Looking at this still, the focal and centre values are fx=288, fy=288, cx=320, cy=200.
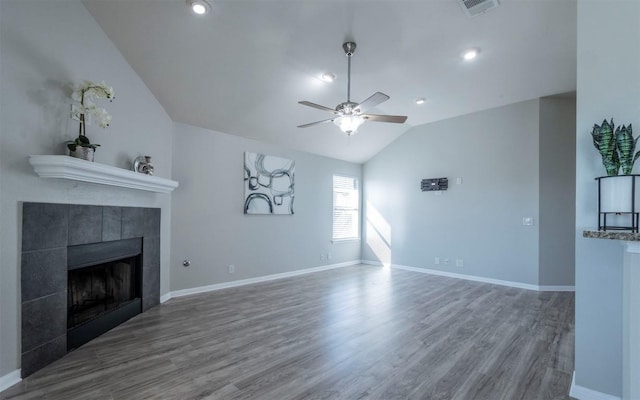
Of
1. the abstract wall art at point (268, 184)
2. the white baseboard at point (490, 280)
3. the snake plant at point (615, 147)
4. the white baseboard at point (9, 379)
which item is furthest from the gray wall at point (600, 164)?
the abstract wall art at point (268, 184)

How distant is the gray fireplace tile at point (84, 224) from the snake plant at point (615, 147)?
4.17 m

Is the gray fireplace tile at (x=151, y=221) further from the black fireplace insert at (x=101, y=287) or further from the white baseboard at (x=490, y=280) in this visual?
the white baseboard at (x=490, y=280)

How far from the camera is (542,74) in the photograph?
13.4 ft

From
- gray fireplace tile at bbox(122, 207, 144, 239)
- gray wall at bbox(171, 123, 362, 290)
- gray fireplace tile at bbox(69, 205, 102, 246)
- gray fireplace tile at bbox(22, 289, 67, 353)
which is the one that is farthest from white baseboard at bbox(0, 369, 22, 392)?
gray wall at bbox(171, 123, 362, 290)

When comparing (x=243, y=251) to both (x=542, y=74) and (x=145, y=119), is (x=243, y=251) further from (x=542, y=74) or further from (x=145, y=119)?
(x=542, y=74)

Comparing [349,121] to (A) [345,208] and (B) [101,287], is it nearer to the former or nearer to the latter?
(B) [101,287]

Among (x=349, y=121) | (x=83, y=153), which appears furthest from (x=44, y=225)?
(x=349, y=121)

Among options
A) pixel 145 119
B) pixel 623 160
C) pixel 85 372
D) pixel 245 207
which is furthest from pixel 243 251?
pixel 623 160

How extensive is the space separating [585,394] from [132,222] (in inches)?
176

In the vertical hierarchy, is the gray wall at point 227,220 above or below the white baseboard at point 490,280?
above

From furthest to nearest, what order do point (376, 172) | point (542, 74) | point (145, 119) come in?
1. point (376, 172)
2. point (542, 74)
3. point (145, 119)

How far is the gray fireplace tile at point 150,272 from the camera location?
12.1 feet

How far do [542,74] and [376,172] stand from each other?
3.71 meters

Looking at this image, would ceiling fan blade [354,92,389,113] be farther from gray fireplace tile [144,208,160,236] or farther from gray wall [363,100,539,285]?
gray wall [363,100,539,285]
